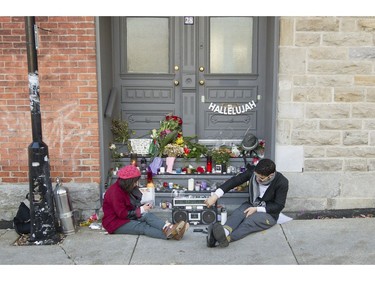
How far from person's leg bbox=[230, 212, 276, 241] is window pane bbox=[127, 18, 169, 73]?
276 centimetres

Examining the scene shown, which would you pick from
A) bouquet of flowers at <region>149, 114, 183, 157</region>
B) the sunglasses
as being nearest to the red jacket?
bouquet of flowers at <region>149, 114, 183, 157</region>

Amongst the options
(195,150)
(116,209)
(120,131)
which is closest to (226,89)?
(195,150)

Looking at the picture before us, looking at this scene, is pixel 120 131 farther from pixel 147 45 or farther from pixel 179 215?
pixel 179 215

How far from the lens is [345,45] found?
22.3ft

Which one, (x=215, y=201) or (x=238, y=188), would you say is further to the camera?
(x=238, y=188)

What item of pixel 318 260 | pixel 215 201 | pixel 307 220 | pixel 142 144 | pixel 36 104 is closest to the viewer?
pixel 318 260

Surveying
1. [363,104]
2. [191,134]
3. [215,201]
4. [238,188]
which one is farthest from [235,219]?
[363,104]

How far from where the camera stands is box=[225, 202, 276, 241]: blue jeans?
6301mm

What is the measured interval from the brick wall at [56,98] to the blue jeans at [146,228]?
93 cm

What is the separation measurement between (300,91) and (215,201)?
6.39 feet

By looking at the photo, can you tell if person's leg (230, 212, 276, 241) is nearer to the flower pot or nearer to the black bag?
the flower pot

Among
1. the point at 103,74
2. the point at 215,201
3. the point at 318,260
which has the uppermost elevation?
the point at 103,74

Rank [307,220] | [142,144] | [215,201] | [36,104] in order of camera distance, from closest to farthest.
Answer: [36,104] → [215,201] → [307,220] → [142,144]

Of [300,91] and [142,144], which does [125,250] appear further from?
[300,91]
